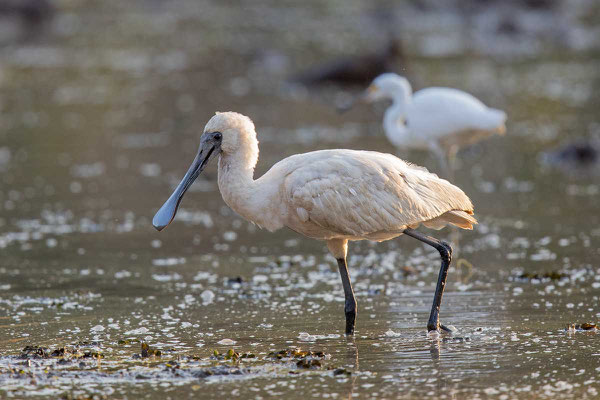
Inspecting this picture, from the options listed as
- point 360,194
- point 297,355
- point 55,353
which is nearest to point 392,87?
point 360,194

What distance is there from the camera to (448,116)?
13156mm

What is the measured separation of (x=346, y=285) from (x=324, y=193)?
82 centimetres

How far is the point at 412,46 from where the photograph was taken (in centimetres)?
3381

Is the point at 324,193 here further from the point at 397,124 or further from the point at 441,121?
the point at 397,124

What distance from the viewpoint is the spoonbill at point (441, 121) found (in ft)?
43.2

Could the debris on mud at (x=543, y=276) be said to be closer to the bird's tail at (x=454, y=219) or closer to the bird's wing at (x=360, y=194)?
the bird's tail at (x=454, y=219)

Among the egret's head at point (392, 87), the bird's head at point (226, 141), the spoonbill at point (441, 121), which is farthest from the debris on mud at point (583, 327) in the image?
the egret's head at point (392, 87)

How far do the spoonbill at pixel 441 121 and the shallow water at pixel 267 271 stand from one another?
824 mm

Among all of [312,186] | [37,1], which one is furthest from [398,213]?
[37,1]

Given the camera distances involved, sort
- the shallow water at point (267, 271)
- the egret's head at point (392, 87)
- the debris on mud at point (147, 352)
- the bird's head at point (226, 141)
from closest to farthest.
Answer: the shallow water at point (267, 271), the debris on mud at point (147, 352), the bird's head at point (226, 141), the egret's head at point (392, 87)

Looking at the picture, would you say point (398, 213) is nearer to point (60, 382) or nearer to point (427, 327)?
point (427, 327)

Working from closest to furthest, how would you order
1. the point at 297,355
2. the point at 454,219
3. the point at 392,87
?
1. the point at 297,355
2. the point at 454,219
3. the point at 392,87

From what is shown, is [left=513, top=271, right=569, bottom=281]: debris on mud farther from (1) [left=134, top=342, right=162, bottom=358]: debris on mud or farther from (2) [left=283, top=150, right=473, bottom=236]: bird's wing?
(1) [left=134, top=342, right=162, bottom=358]: debris on mud

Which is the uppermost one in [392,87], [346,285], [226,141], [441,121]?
[392,87]
